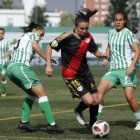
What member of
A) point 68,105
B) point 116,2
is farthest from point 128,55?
point 116,2

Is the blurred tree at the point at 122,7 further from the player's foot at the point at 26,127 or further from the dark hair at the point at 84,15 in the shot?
the dark hair at the point at 84,15

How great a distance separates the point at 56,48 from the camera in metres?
13.6

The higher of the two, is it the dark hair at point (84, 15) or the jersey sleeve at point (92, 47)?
the dark hair at point (84, 15)

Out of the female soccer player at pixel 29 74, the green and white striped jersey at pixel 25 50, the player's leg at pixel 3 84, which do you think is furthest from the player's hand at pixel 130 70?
the player's leg at pixel 3 84

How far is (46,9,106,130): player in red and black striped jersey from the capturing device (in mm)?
13477

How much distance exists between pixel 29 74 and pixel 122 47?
6.25ft

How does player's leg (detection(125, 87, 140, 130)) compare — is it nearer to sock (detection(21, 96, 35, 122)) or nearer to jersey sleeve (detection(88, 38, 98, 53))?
jersey sleeve (detection(88, 38, 98, 53))

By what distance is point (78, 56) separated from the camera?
535 inches

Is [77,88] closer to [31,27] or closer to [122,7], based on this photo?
[31,27]

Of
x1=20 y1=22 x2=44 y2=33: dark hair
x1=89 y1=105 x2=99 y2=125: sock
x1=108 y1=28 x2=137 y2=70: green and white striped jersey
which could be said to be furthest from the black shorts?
x1=20 y1=22 x2=44 y2=33: dark hair

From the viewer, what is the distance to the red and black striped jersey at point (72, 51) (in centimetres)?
1353

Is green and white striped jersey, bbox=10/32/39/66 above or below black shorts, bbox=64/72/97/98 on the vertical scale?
above

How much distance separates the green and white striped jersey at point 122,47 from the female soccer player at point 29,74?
1442 millimetres

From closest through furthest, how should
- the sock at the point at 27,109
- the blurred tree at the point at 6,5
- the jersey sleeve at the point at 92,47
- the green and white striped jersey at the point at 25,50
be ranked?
the jersey sleeve at the point at 92,47, the green and white striped jersey at the point at 25,50, the sock at the point at 27,109, the blurred tree at the point at 6,5
